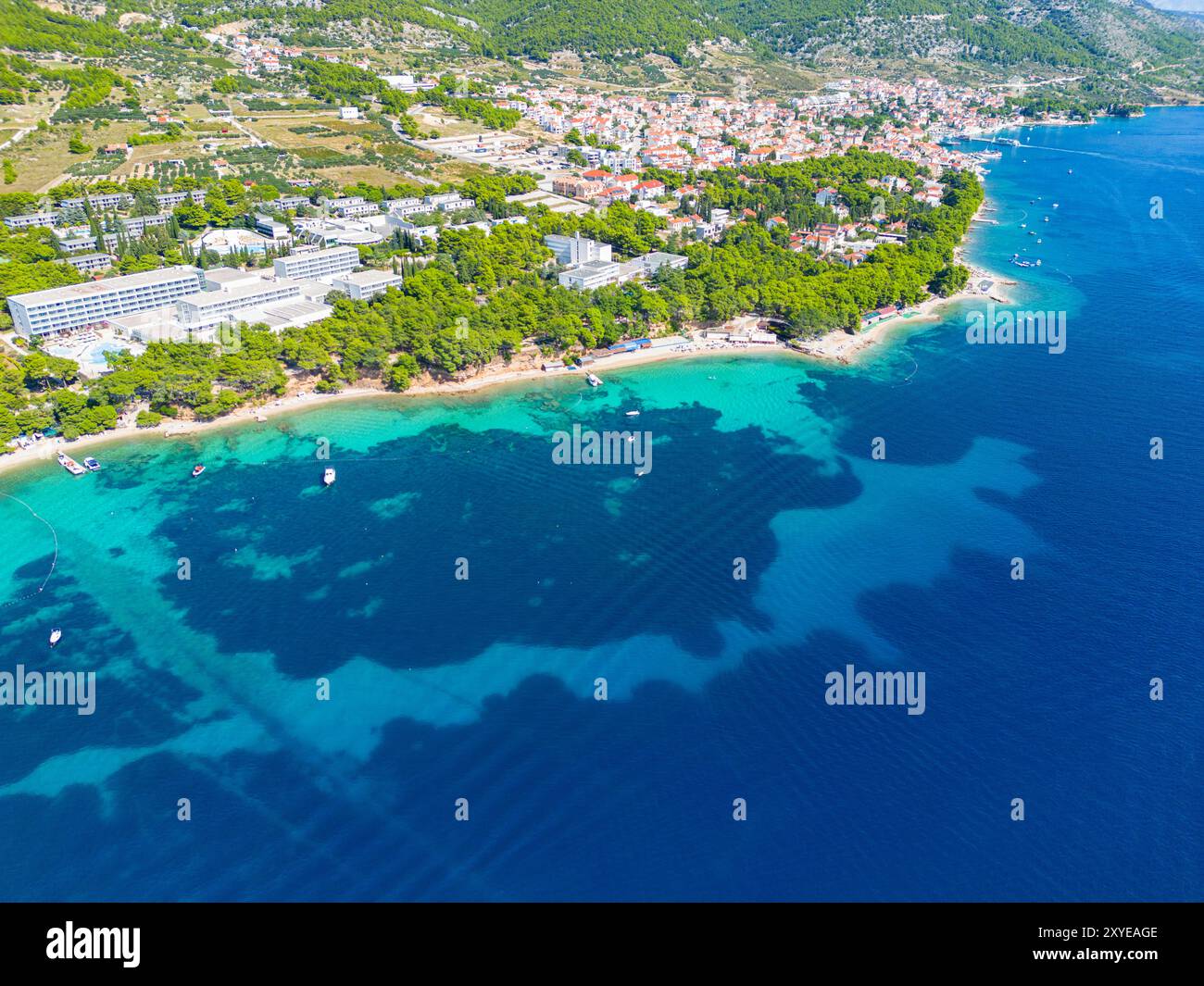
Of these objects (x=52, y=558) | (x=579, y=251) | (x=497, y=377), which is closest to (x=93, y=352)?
(x=52, y=558)

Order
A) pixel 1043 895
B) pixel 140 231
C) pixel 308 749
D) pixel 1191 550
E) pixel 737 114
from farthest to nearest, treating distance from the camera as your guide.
Answer: pixel 737 114 → pixel 140 231 → pixel 1191 550 → pixel 308 749 → pixel 1043 895

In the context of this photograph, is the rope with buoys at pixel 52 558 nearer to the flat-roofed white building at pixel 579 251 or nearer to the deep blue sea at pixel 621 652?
the deep blue sea at pixel 621 652

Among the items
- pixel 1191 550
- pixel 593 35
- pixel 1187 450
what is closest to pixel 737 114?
pixel 593 35

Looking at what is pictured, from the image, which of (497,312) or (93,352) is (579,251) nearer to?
(497,312)

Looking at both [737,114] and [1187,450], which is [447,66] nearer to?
[737,114]

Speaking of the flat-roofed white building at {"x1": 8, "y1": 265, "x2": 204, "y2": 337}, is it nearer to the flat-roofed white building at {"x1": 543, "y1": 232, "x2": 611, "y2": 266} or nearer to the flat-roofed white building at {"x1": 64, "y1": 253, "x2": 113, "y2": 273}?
the flat-roofed white building at {"x1": 64, "y1": 253, "x2": 113, "y2": 273}
